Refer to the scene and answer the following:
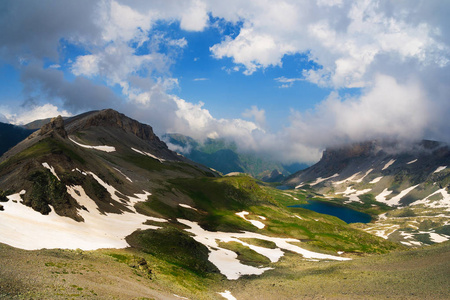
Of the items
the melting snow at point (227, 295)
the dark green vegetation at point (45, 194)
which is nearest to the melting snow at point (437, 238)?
the melting snow at point (227, 295)

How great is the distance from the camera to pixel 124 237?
225 feet

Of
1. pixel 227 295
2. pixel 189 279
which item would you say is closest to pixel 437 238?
pixel 227 295

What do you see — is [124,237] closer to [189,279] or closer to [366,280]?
[189,279]

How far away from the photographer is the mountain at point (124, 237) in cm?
3688

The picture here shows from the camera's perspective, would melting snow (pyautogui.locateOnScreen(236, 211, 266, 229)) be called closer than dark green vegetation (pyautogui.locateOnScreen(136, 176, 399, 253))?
No

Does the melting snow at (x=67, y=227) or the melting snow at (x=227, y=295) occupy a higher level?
the melting snow at (x=67, y=227)

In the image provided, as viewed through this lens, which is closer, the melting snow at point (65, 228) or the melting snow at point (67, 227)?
the melting snow at point (65, 228)

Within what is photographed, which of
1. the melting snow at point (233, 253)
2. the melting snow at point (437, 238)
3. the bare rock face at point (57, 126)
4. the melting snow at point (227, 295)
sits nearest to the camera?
the melting snow at point (227, 295)

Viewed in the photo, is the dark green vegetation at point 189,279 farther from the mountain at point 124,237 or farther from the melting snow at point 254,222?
the melting snow at point 254,222

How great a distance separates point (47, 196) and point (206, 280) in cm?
4647

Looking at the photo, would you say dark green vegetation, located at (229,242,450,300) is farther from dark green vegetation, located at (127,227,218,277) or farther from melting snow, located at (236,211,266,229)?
melting snow, located at (236,211,266,229)

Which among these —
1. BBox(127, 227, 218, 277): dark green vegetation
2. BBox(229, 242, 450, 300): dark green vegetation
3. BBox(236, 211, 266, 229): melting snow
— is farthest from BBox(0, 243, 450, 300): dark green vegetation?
BBox(236, 211, 266, 229): melting snow

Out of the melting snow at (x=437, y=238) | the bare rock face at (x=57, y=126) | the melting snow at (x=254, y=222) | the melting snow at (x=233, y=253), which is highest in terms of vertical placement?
the bare rock face at (x=57, y=126)

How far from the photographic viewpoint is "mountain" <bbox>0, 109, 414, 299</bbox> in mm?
36875
